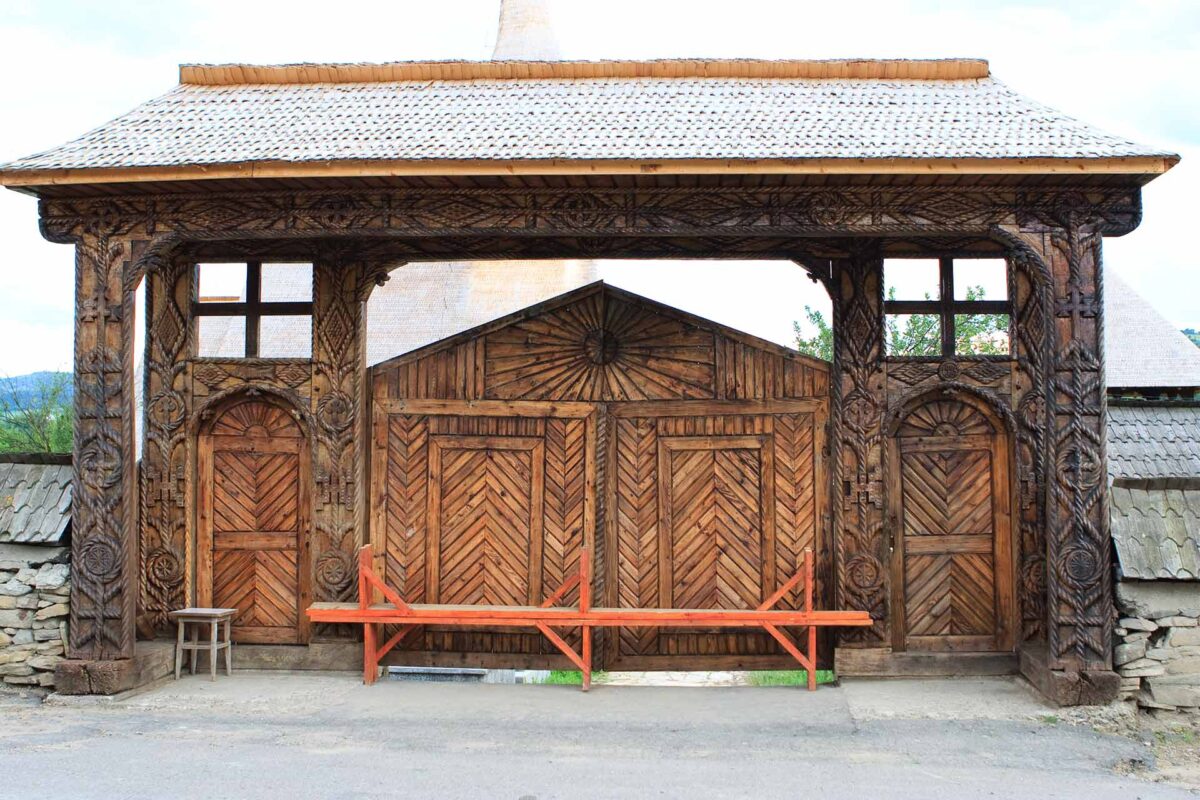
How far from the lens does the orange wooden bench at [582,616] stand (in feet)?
28.9

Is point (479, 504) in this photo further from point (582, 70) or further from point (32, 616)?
point (582, 70)

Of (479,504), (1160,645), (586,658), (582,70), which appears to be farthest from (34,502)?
(1160,645)

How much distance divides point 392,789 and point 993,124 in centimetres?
664

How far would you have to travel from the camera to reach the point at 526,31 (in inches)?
973

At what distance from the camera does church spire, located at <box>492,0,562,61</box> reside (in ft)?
80.5


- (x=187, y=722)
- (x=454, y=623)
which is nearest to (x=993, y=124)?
(x=454, y=623)

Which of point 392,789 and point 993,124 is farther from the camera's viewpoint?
point 993,124

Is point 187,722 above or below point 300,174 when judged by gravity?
below

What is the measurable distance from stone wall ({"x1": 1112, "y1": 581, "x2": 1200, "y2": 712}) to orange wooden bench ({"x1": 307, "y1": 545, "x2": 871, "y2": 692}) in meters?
1.91

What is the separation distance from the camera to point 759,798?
6.43m

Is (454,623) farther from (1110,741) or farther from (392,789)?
(1110,741)

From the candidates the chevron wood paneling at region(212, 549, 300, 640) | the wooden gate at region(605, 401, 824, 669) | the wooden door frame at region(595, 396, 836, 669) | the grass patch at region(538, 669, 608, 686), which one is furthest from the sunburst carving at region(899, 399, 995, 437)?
the chevron wood paneling at region(212, 549, 300, 640)

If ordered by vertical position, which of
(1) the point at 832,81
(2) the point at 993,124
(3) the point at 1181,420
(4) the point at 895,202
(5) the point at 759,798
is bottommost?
(5) the point at 759,798

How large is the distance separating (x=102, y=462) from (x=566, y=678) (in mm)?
4646
